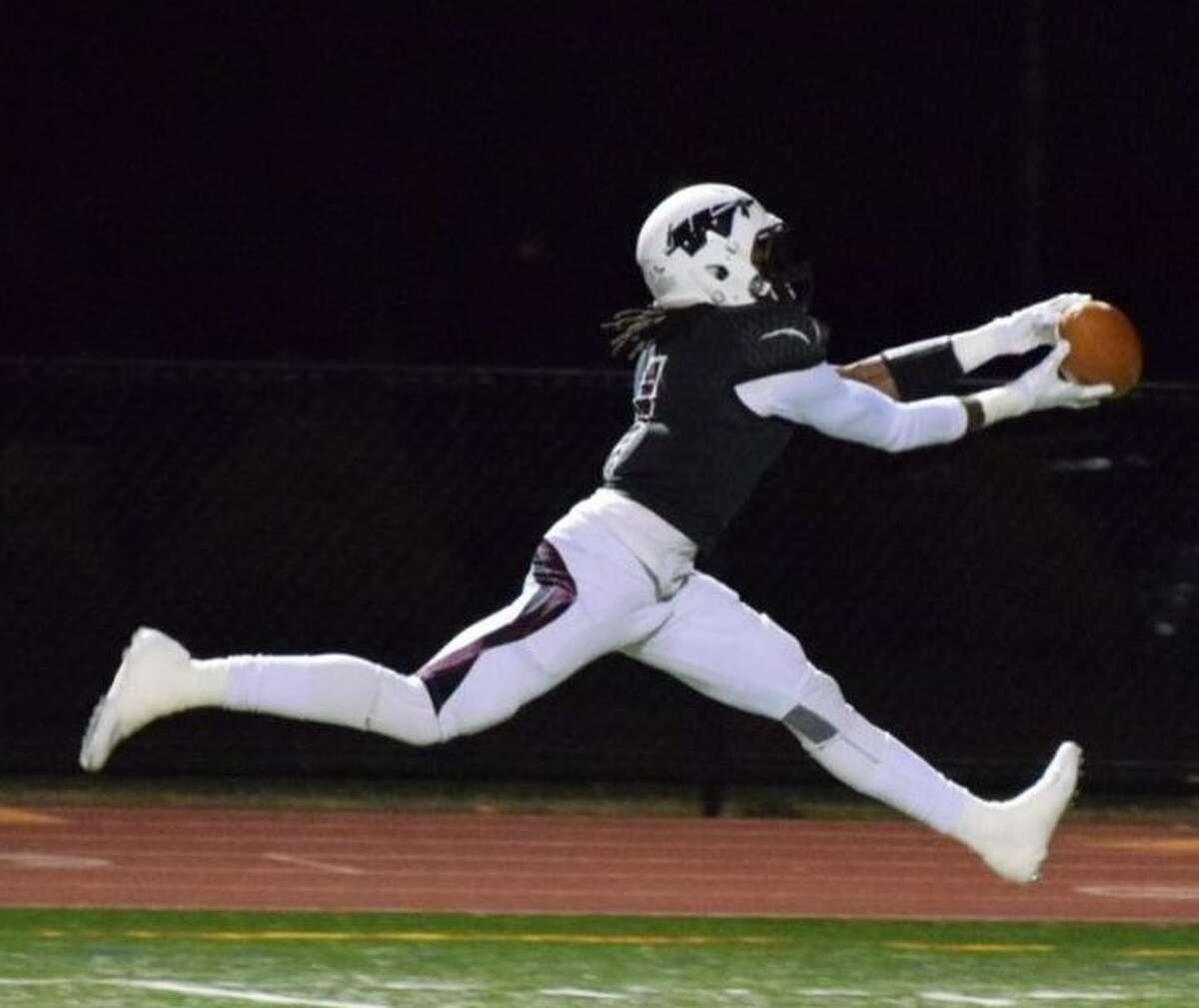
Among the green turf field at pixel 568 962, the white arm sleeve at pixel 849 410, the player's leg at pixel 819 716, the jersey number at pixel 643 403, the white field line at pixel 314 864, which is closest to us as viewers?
the green turf field at pixel 568 962

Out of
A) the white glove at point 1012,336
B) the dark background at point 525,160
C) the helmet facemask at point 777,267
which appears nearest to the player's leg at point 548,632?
the helmet facemask at point 777,267

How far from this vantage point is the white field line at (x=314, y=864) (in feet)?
41.4

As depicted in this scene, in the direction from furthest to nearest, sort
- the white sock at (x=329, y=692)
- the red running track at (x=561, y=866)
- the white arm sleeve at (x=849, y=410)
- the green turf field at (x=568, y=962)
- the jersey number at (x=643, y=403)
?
the red running track at (x=561, y=866), the jersey number at (x=643, y=403), the white arm sleeve at (x=849, y=410), the white sock at (x=329, y=692), the green turf field at (x=568, y=962)

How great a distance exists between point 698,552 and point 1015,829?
1.03 m

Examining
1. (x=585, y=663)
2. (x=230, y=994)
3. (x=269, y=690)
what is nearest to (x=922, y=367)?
(x=585, y=663)

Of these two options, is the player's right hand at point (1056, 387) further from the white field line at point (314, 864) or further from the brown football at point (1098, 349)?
the white field line at point (314, 864)

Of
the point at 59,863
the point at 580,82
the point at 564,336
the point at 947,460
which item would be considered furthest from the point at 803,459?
the point at 580,82

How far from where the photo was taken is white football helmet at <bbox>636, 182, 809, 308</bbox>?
10.2 metres

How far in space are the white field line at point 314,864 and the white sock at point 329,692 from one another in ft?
9.20

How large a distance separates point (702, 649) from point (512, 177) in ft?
71.1

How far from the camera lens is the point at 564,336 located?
29578mm

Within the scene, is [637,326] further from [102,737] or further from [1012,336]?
[102,737]

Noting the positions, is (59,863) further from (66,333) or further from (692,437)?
(66,333)

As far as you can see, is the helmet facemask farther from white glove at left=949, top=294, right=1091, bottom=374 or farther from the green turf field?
the green turf field
